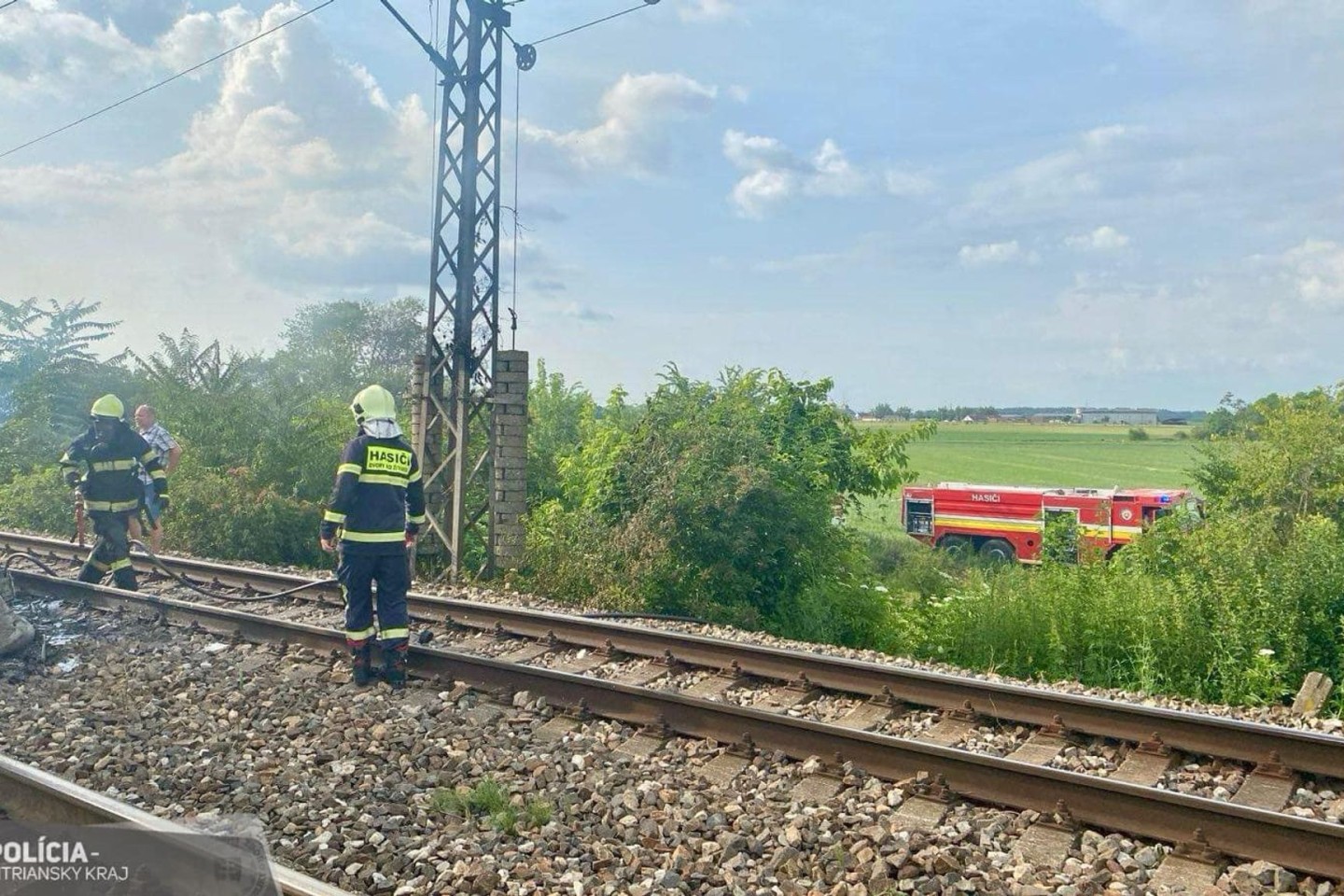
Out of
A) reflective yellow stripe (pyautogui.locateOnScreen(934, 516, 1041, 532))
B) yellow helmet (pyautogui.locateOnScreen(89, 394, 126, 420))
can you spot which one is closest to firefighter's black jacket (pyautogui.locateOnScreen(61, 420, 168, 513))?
yellow helmet (pyautogui.locateOnScreen(89, 394, 126, 420))

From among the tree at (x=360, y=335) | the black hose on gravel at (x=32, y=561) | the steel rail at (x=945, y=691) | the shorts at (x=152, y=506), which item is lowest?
the steel rail at (x=945, y=691)

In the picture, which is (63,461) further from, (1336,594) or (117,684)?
(1336,594)

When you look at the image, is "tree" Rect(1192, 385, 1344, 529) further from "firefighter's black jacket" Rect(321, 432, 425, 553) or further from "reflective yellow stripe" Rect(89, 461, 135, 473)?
"reflective yellow stripe" Rect(89, 461, 135, 473)

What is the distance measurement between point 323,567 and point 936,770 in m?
12.5

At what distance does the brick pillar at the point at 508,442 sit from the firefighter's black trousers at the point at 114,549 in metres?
4.24

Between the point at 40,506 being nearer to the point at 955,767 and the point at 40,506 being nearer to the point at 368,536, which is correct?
the point at 368,536

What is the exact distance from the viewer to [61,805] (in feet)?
16.6

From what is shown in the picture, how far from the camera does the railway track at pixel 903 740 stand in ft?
16.3

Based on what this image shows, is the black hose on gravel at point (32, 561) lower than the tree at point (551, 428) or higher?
lower

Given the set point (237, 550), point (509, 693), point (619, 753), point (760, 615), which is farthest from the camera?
point (237, 550)

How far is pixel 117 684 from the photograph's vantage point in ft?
25.1

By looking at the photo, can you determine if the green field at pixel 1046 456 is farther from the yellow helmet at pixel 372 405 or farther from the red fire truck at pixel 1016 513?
the yellow helmet at pixel 372 405

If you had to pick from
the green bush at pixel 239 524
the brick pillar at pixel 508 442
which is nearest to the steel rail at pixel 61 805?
the brick pillar at pixel 508 442

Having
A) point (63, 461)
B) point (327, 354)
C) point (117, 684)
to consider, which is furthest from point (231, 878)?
point (327, 354)
